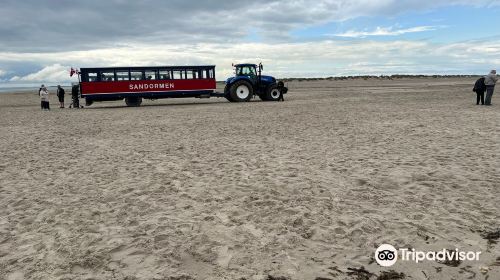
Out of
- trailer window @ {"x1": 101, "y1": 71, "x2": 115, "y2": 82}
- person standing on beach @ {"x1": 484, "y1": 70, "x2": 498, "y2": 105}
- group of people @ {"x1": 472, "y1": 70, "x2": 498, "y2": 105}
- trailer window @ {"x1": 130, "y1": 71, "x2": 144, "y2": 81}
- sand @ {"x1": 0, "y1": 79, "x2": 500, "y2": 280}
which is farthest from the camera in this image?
trailer window @ {"x1": 130, "y1": 71, "x2": 144, "y2": 81}

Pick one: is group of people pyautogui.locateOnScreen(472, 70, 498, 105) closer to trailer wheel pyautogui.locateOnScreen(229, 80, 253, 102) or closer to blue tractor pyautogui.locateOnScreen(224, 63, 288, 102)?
blue tractor pyautogui.locateOnScreen(224, 63, 288, 102)

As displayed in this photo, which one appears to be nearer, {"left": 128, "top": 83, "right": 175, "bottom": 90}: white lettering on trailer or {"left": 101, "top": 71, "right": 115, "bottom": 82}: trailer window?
{"left": 101, "top": 71, "right": 115, "bottom": 82}: trailer window

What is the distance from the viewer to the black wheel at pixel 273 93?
26.4 m

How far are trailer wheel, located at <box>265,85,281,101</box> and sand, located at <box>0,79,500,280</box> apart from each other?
1633 centimetres

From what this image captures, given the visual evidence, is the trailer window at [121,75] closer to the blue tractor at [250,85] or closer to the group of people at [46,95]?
the group of people at [46,95]

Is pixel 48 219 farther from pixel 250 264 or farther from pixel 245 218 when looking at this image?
pixel 250 264

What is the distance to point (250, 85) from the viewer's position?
85.3 ft

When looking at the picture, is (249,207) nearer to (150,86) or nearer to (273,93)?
(150,86)

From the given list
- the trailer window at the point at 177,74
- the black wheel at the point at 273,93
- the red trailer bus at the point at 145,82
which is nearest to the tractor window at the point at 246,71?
the black wheel at the point at 273,93

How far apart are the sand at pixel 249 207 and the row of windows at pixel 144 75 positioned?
47.0ft

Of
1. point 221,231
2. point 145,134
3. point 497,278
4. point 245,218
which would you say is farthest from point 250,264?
point 145,134

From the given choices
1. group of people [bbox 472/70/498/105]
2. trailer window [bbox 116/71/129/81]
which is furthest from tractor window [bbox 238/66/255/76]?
group of people [bbox 472/70/498/105]

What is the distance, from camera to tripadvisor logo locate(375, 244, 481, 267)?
12.2 feet

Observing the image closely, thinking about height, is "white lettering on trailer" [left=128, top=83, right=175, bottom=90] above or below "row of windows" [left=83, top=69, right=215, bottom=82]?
below
